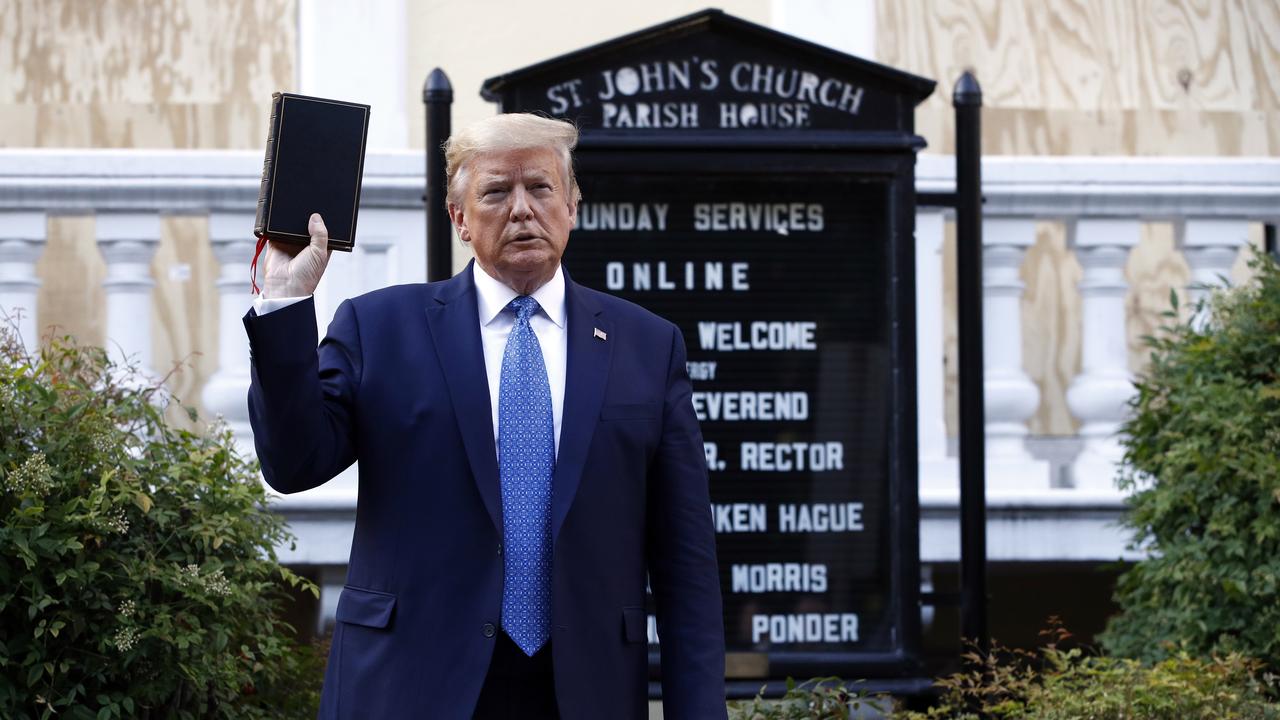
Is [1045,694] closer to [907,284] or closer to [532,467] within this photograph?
[907,284]

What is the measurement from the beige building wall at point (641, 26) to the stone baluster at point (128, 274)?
54.6 inches

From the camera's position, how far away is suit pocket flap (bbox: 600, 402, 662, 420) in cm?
283

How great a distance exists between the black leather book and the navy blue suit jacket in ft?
0.61

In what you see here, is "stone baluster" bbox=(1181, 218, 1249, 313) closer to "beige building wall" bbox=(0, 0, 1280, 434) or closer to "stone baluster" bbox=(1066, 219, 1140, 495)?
"stone baluster" bbox=(1066, 219, 1140, 495)

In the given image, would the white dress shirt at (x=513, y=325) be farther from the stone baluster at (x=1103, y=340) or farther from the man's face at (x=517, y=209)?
the stone baluster at (x=1103, y=340)

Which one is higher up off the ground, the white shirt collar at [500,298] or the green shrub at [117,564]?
the white shirt collar at [500,298]

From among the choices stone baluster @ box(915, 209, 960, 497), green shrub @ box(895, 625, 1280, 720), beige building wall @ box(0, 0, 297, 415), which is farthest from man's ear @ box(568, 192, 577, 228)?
beige building wall @ box(0, 0, 297, 415)

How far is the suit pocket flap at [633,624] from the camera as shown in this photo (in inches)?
111

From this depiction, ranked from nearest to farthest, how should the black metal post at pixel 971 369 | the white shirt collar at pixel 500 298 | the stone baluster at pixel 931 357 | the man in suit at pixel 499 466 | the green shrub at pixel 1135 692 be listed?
the man in suit at pixel 499 466 < the white shirt collar at pixel 500 298 < the green shrub at pixel 1135 692 < the black metal post at pixel 971 369 < the stone baluster at pixel 931 357

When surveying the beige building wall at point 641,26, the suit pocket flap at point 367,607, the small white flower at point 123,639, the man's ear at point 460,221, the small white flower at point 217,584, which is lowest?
the small white flower at point 123,639

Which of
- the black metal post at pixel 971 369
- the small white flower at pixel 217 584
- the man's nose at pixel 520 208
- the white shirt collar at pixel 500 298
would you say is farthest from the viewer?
the black metal post at pixel 971 369

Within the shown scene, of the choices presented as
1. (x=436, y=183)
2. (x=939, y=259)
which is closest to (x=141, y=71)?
(x=436, y=183)

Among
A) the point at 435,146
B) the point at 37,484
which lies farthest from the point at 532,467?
the point at 435,146

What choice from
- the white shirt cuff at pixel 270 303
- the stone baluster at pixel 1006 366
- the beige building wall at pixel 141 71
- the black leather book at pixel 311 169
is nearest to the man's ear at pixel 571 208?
the black leather book at pixel 311 169
